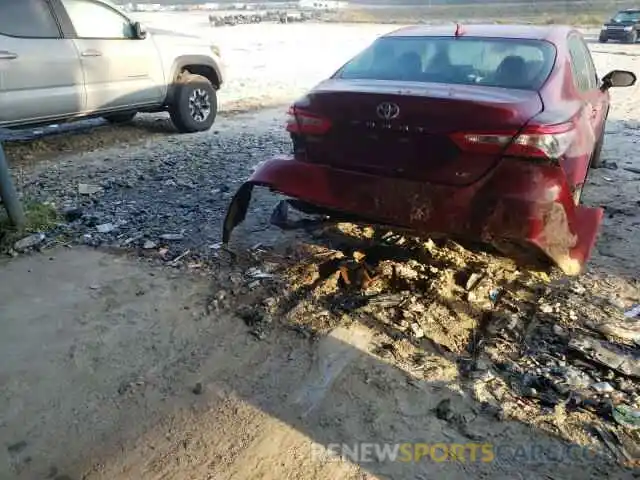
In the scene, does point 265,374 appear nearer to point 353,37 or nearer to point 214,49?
point 214,49

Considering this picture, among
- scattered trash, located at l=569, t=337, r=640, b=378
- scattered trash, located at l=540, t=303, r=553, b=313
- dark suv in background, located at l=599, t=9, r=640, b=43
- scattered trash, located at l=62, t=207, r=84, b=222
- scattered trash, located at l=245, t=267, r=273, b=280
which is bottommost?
dark suv in background, located at l=599, t=9, r=640, b=43

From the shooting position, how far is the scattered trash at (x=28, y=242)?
14.6 feet

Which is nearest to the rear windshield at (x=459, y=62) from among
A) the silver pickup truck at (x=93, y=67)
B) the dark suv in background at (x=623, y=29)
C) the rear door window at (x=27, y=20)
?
the silver pickup truck at (x=93, y=67)

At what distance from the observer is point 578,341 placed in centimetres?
318

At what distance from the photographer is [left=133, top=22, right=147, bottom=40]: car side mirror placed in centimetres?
758

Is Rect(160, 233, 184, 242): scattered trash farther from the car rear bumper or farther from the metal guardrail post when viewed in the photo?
the car rear bumper

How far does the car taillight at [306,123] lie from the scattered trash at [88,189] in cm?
281

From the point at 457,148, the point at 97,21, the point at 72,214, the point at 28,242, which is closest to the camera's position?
the point at 457,148

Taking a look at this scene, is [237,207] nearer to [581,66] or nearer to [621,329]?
[621,329]

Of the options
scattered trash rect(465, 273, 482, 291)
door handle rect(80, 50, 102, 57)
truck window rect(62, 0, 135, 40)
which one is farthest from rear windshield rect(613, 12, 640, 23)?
scattered trash rect(465, 273, 482, 291)

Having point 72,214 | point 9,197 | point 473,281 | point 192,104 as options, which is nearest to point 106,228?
point 72,214

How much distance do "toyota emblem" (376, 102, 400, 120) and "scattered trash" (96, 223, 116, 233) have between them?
104 inches

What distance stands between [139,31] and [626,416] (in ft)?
23.6

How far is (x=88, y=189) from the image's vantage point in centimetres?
577
